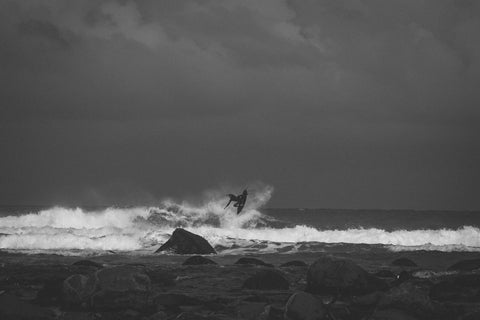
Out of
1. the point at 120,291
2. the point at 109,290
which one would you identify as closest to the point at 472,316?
the point at 120,291

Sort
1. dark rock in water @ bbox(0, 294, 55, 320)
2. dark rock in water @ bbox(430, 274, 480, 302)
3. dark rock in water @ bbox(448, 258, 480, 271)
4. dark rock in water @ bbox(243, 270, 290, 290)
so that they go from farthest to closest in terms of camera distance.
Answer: dark rock in water @ bbox(448, 258, 480, 271) < dark rock in water @ bbox(243, 270, 290, 290) < dark rock in water @ bbox(430, 274, 480, 302) < dark rock in water @ bbox(0, 294, 55, 320)

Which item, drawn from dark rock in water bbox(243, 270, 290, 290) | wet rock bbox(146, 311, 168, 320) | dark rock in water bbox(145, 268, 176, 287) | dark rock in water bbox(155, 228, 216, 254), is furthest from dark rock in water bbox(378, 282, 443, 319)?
dark rock in water bbox(155, 228, 216, 254)

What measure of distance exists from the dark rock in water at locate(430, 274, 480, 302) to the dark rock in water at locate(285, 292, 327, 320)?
413 cm

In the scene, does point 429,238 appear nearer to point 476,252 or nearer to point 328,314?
point 476,252

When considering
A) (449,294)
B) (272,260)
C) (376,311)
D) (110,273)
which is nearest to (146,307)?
(110,273)

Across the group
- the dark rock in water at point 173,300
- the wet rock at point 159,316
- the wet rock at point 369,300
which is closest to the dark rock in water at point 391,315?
the wet rock at point 369,300

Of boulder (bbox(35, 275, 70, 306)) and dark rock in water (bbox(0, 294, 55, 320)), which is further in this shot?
boulder (bbox(35, 275, 70, 306))

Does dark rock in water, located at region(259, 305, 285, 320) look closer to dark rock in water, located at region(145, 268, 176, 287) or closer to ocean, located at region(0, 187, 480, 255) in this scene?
dark rock in water, located at region(145, 268, 176, 287)

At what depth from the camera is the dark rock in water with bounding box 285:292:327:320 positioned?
32.2 feet

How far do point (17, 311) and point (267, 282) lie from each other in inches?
257

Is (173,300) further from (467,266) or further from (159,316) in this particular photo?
(467,266)

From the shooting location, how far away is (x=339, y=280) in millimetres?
13086

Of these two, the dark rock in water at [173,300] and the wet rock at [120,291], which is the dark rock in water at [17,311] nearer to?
the wet rock at [120,291]

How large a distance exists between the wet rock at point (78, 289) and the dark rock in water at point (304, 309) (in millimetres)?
4323
